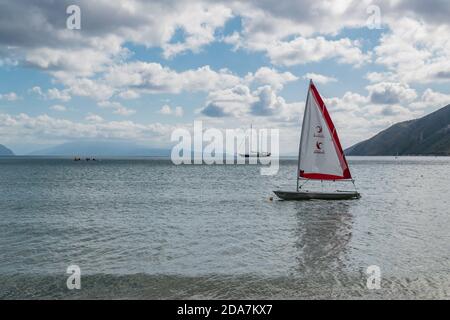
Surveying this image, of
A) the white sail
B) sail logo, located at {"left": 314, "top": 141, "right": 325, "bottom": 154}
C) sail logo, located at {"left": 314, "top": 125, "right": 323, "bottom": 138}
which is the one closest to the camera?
the white sail

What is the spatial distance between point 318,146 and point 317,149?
16.3 inches

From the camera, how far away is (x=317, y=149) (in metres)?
49.7

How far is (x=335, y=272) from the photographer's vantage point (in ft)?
65.4

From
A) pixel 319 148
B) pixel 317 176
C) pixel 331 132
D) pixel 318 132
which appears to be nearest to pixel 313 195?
pixel 317 176

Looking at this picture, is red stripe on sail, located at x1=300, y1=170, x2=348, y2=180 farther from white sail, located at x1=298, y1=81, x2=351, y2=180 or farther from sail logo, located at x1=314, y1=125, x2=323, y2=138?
sail logo, located at x1=314, y1=125, x2=323, y2=138

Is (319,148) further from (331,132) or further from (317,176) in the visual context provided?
(317,176)

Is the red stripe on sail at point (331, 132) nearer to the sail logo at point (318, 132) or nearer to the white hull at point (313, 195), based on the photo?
the sail logo at point (318, 132)

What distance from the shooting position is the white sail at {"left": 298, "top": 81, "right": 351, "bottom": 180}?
158 ft

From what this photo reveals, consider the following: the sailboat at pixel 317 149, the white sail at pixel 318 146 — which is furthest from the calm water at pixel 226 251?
the white sail at pixel 318 146

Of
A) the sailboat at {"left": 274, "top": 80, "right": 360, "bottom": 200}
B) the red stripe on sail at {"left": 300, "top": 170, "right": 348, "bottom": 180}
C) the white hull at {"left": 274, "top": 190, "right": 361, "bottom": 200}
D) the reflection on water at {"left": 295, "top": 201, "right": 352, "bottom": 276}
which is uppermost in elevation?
the sailboat at {"left": 274, "top": 80, "right": 360, "bottom": 200}

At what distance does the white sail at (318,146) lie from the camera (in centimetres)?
4822

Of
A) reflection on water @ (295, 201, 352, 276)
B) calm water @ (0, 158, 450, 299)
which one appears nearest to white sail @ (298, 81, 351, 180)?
reflection on water @ (295, 201, 352, 276)

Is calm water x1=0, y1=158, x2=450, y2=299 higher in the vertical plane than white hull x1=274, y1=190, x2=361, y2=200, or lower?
lower
